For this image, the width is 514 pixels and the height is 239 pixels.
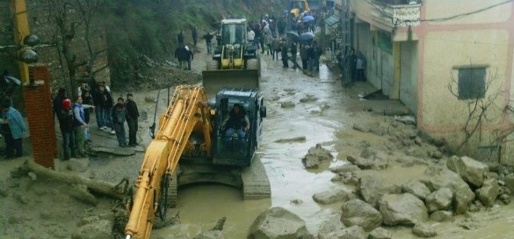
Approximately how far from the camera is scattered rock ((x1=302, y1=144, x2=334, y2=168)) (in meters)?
14.9

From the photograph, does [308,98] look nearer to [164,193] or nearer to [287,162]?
[287,162]

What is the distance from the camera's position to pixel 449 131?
747 inches

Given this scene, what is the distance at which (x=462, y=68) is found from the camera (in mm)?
18625

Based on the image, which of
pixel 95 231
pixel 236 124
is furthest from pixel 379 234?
pixel 95 231

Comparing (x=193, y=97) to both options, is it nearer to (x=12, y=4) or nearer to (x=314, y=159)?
(x=314, y=159)

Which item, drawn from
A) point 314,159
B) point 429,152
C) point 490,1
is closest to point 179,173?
point 314,159

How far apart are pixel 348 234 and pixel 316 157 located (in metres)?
4.94

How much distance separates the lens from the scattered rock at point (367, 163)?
1485cm

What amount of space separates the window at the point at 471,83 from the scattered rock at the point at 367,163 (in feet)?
17.3

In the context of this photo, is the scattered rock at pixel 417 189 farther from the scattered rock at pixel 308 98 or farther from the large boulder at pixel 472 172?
the scattered rock at pixel 308 98

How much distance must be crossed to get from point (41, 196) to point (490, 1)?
1394 centimetres

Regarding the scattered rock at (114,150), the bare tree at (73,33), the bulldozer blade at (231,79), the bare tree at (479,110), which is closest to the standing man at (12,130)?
the scattered rock at (114,150)

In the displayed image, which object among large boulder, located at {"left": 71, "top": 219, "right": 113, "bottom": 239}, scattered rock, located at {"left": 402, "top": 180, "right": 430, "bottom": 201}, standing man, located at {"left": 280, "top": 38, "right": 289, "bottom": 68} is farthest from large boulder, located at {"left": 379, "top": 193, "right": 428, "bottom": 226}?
standing man, located at {"left": 280, "top": 38, "right": 289, "bottom": 68}

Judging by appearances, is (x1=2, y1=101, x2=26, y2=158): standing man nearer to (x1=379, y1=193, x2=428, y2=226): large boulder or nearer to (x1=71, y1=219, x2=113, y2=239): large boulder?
(x1=71, y1=219, x2=113, y2=239): large boulder
